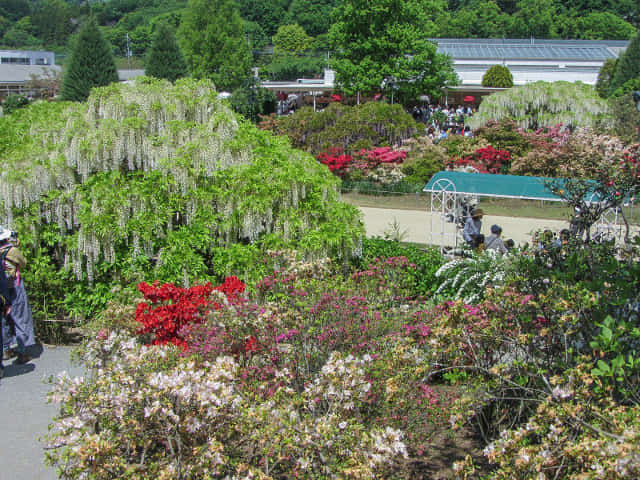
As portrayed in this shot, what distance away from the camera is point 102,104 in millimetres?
9781

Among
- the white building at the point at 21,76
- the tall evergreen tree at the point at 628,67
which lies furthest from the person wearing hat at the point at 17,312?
the white building at the point at 21,76

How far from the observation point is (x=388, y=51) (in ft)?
118

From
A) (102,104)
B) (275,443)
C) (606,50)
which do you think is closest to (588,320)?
(275,443)

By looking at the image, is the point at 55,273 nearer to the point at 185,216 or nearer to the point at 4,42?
the point at 185,216

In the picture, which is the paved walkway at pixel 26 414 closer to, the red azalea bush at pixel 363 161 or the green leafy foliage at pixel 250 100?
the red azalea bush at pixel 363 161

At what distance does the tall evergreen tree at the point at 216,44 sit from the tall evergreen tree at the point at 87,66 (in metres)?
15.7

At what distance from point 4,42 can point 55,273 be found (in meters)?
127

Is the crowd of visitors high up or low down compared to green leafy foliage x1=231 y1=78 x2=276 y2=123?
down

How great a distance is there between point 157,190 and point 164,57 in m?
29.4

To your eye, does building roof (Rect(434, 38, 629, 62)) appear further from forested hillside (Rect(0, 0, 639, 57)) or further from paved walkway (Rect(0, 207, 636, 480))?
paved walkway (Rect(0, 207, 636, 480))

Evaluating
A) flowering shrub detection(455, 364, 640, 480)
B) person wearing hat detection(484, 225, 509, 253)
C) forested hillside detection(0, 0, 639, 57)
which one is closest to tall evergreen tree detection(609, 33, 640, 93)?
forested hillside detection(0, 0, 639, 57)

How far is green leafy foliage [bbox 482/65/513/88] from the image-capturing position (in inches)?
1886

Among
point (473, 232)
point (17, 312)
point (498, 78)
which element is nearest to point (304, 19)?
point (498, 78)

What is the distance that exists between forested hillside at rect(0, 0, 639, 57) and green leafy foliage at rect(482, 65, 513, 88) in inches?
1066
